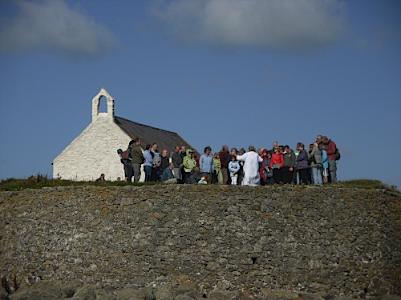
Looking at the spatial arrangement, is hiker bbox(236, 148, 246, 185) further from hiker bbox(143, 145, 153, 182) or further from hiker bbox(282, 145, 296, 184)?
hiker bbox(143, 145, 153, 182)

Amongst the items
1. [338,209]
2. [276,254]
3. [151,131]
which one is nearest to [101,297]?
[276,254]

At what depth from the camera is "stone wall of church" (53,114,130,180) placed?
38000 mm

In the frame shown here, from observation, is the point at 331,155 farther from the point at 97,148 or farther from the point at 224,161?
the point at 97,148

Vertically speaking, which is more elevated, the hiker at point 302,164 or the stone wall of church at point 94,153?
the stone wall of church at point 94,153

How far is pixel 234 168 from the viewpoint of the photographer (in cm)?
2325

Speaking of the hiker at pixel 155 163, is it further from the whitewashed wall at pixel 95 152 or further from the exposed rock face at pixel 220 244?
the whitewashed wall at pixel 95 152

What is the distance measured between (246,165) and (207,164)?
158 centimetres

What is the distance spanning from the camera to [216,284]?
20344 millimetres

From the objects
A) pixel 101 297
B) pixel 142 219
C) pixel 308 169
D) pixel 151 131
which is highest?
pixel 151 131

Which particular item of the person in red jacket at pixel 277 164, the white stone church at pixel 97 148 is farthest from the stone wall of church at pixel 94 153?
the person in red jacket at pixel 277 164

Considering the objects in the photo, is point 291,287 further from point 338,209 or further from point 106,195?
point 106,195

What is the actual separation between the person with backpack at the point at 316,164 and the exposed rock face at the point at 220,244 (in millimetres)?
1762

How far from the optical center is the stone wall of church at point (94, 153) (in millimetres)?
38000

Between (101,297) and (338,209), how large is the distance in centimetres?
714
